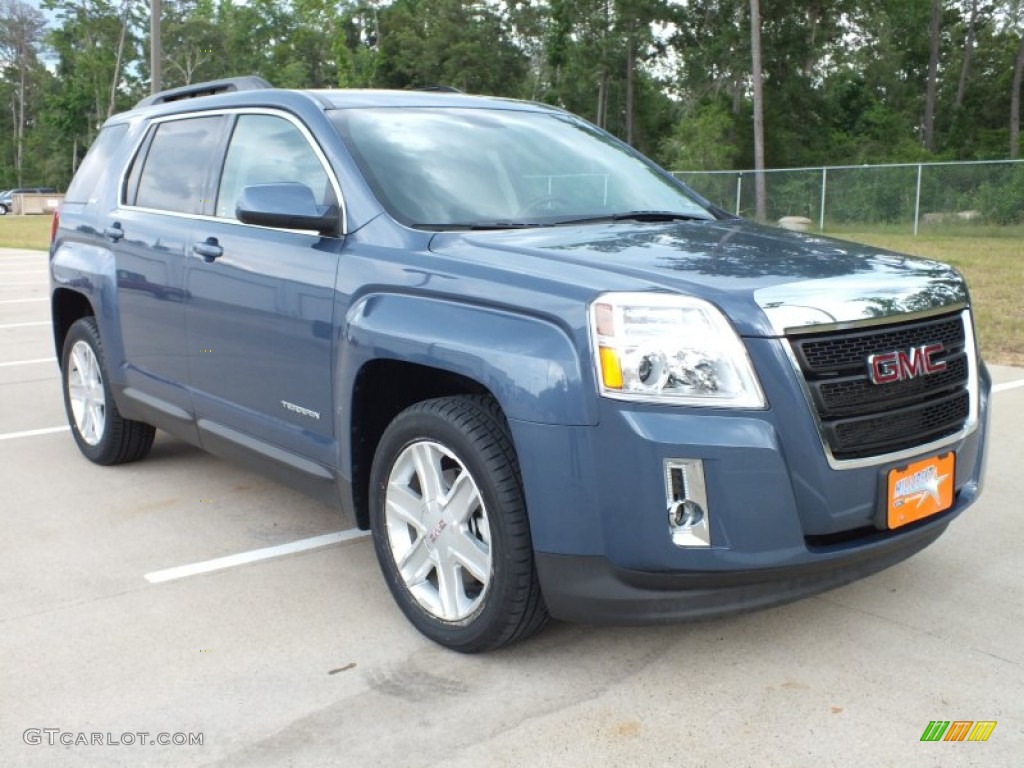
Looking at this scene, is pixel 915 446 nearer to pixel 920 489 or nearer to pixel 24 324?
pixel 920 489

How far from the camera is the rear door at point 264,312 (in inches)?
151

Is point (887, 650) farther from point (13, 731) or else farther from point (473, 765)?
point (13, 731)

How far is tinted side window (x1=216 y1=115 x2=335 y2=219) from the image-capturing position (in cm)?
407

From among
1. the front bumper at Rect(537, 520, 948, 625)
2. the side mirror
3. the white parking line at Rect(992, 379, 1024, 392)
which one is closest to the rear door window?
the side mirror

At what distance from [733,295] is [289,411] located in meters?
1.82

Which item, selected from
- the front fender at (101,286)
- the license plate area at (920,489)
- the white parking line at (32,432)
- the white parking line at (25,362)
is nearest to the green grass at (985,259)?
the license plate area at (920,489)

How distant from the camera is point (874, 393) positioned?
307cm

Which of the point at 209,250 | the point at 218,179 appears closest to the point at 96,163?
the point at 218,179

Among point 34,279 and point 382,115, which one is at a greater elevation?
point 382,115

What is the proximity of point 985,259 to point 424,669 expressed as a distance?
1650cm

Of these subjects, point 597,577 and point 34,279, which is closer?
point 597,577

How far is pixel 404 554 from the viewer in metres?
3.57

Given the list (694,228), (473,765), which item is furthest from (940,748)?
(694,228)

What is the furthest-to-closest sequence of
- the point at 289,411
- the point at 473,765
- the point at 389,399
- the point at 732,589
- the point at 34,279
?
the point at 34,279 < the point at 289,411 < the point at 389,399 < the point at 732,589 < the point at 473,765
